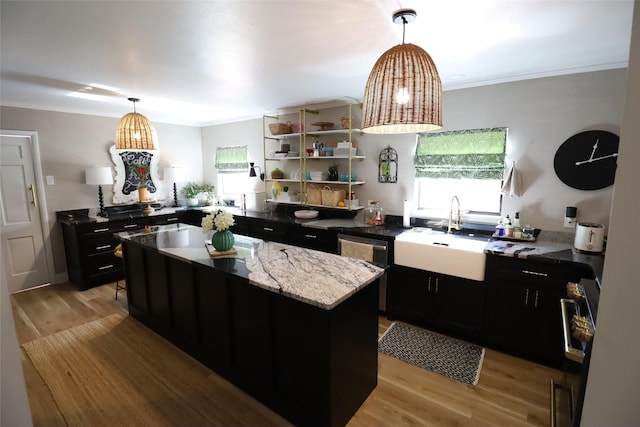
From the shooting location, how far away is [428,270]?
2.84 m

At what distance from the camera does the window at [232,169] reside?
5.18m

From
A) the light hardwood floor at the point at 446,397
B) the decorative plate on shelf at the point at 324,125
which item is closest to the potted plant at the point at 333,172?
the decorative plate on shelf at the point at 324,125

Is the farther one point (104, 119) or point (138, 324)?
point (104, 119)

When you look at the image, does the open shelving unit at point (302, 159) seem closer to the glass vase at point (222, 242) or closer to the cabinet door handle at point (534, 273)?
the glass vase at point (222, 242)

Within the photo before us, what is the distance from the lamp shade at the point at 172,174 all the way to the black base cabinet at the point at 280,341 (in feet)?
9.60

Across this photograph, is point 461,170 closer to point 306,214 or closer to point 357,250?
point 357,250

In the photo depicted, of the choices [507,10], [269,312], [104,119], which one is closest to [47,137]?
[104,119]

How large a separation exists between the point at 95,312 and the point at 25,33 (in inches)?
108

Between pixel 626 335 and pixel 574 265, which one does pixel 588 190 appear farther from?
pixel 626 335

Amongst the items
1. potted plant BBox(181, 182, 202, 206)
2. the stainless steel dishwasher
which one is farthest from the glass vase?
potted plant BBox(181, 182, 202, 206)

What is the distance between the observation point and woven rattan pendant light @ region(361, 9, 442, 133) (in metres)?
1.31

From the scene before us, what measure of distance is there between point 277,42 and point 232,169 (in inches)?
139

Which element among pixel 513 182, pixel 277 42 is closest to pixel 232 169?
pixel 277 42

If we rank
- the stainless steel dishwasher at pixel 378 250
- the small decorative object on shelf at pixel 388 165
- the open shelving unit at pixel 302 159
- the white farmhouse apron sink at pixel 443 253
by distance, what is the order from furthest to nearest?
the open shelving unit at pixel 302 159 → the small decorative object on shelf at pixel 388 165 → the stainless steel dishwasher at pixel 378 250 → the white farmhouse apron sink at pixel 443 253
